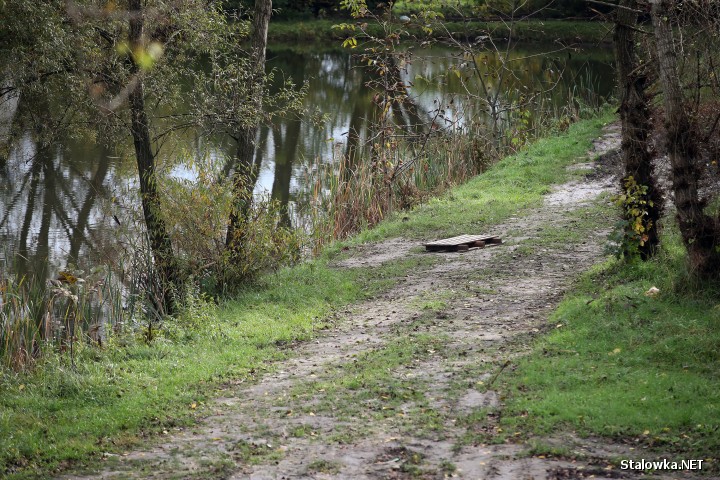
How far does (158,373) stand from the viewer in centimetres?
773

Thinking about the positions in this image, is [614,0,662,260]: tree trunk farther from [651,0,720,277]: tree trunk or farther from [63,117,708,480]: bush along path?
[63,117,708,480]: bush along path

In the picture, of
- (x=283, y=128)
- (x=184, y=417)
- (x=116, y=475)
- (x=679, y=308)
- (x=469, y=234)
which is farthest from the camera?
(x=283, y=128)

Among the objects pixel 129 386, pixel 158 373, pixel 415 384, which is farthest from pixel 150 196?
pixel 415 384

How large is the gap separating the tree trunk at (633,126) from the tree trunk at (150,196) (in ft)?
17.6

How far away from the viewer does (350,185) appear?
1586cm

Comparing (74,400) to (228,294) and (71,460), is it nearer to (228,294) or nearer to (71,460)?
(71,460)

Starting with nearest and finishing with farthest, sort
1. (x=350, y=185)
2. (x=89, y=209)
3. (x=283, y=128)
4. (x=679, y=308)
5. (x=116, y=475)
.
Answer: (x=116, y=475) → (x=679, y=308) → (x=350, y=185) → (x=89, y=209) → (x=283, y=128)

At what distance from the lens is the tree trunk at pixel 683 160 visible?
27.6 ft

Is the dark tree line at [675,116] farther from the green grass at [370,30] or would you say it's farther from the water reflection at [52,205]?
the green grass at [370,30]

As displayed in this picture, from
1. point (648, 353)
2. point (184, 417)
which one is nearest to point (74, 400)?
point (184, 417)

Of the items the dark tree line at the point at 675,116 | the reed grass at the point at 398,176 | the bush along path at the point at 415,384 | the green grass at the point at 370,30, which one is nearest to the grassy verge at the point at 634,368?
the bush along path at the point at 415,384

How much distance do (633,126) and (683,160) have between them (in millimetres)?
1056

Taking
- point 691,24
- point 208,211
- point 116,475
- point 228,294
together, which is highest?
point 691,24

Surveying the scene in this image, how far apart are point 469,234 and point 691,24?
16.4 ft
